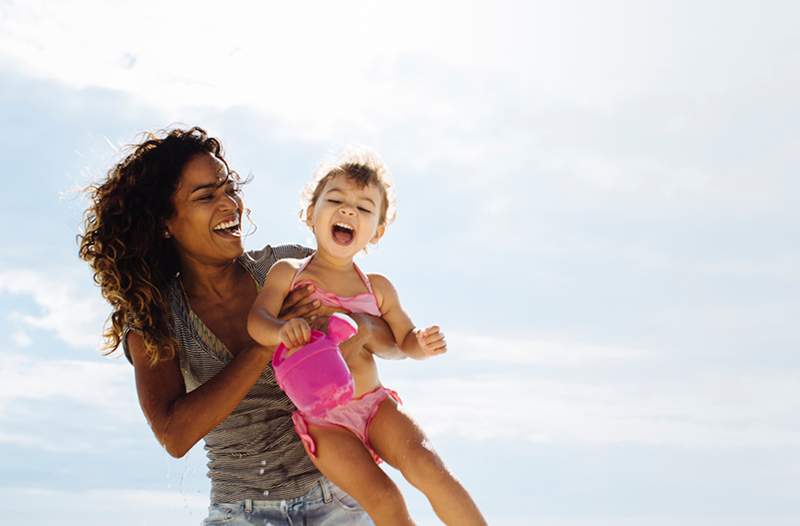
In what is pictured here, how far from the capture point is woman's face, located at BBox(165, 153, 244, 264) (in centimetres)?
546

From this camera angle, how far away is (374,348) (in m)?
5.11

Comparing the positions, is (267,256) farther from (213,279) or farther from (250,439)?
(250,439)

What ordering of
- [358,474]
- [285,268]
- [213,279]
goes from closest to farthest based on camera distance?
[358,474]
[285,268]
[213,279]

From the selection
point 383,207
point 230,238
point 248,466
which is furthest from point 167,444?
point 383,207

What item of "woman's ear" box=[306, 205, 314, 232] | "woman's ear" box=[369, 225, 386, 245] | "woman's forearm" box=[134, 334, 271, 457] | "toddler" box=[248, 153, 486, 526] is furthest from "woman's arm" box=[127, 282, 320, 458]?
"woman's ear" box=[369, 225, 386, 245]

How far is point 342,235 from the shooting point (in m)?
5.20

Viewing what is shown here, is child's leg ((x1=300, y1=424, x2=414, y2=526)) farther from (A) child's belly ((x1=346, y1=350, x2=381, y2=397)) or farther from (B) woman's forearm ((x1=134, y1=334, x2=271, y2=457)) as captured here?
(B) woman's forearm ((x1=134, y1=334, x2=271, y2=457))

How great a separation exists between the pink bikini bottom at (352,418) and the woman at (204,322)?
25cm

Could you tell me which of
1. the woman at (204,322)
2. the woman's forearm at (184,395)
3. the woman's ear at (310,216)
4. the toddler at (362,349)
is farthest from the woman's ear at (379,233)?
the woman's forearm at (184,395)

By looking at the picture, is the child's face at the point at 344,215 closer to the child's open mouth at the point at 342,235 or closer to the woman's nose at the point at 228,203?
the child's open mouth at the point at 342,235

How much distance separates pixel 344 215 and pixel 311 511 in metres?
1.39

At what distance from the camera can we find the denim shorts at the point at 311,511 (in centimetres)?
527

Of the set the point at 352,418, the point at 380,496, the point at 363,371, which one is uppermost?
the point at 363,371

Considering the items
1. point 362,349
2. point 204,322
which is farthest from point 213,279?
point 362,349
